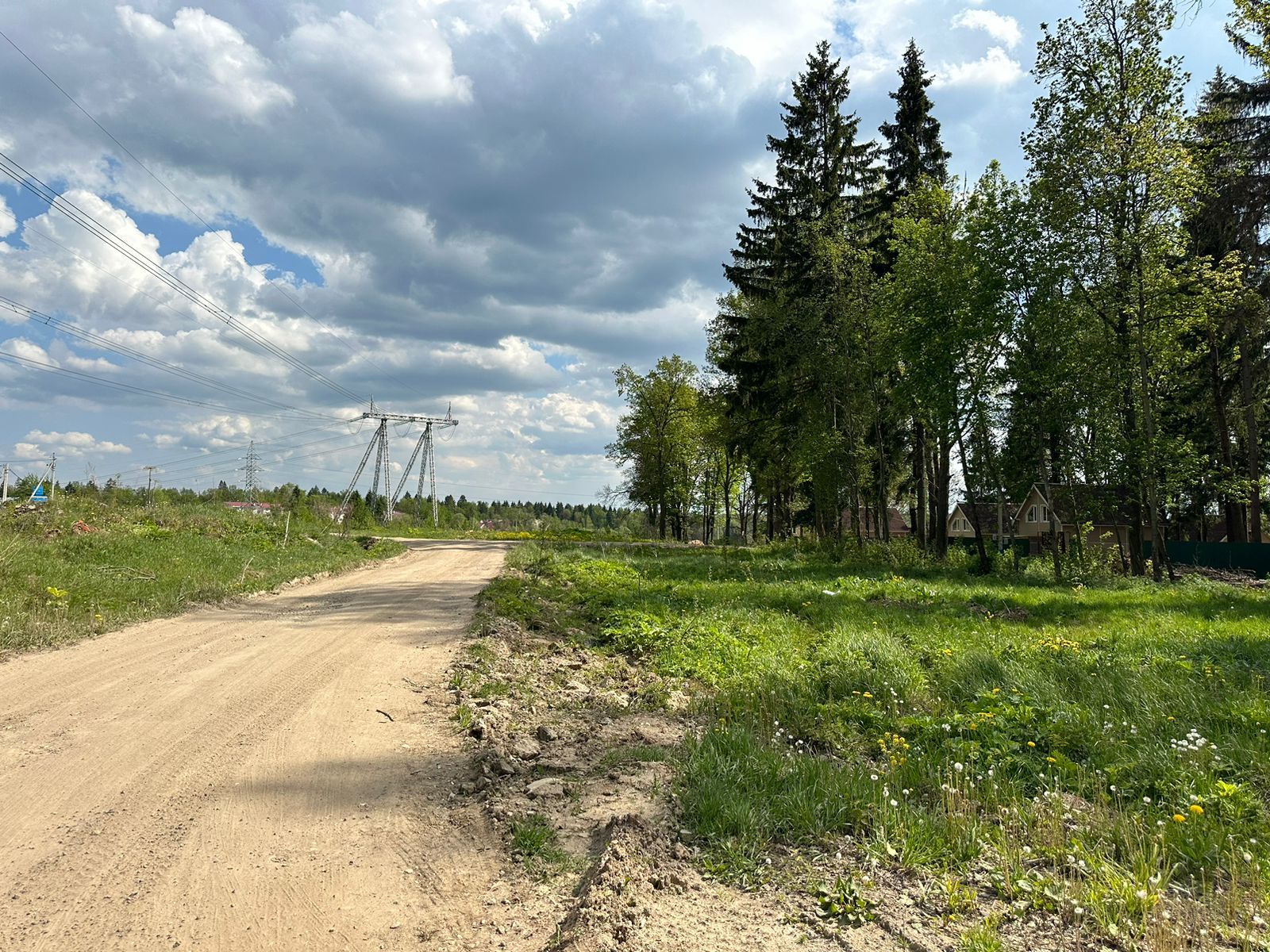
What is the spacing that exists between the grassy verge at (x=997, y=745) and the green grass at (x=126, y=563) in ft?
18.5

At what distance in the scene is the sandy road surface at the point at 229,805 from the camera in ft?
10.6

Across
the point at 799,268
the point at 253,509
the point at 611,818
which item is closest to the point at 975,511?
the point at 799,268

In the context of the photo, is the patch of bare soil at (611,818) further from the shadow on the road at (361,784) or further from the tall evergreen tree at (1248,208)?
the tall evergreen tree at (1248,208)

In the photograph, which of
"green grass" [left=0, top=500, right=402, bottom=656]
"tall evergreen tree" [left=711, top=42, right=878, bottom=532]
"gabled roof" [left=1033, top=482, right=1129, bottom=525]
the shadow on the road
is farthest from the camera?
"tall evergreen tree" [left=711, top=42, right=878, bottom=532]

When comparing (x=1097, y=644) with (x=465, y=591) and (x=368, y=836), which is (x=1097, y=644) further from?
(x=465, y=591)

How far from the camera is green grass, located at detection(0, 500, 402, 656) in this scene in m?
9.30

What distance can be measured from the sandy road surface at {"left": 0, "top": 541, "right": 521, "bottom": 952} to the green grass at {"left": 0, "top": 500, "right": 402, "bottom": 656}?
1.49 metres

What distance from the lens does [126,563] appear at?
44.5 feet

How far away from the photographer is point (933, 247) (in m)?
22.7

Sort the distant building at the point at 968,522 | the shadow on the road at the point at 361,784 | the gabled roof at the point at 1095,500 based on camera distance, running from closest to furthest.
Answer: the shadow on the road at the point at 361,784
the gabled roof at the point at 1095,500
the distant building at the point at 968,522

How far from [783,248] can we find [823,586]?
17.6m

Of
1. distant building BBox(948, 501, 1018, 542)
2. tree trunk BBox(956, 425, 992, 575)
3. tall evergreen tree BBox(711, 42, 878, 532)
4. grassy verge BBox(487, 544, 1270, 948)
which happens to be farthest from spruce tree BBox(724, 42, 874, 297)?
distant building BBox(948, 501, 1018, 542)

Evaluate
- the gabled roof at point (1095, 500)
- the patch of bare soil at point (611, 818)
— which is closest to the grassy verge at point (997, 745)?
the patch of bare soil at point (611, 818)

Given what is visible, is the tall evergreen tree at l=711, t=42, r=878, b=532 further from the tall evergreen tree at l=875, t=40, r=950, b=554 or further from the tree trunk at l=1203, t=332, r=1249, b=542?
the tree trunk at l=1203, t=332, r=1249, b=542
